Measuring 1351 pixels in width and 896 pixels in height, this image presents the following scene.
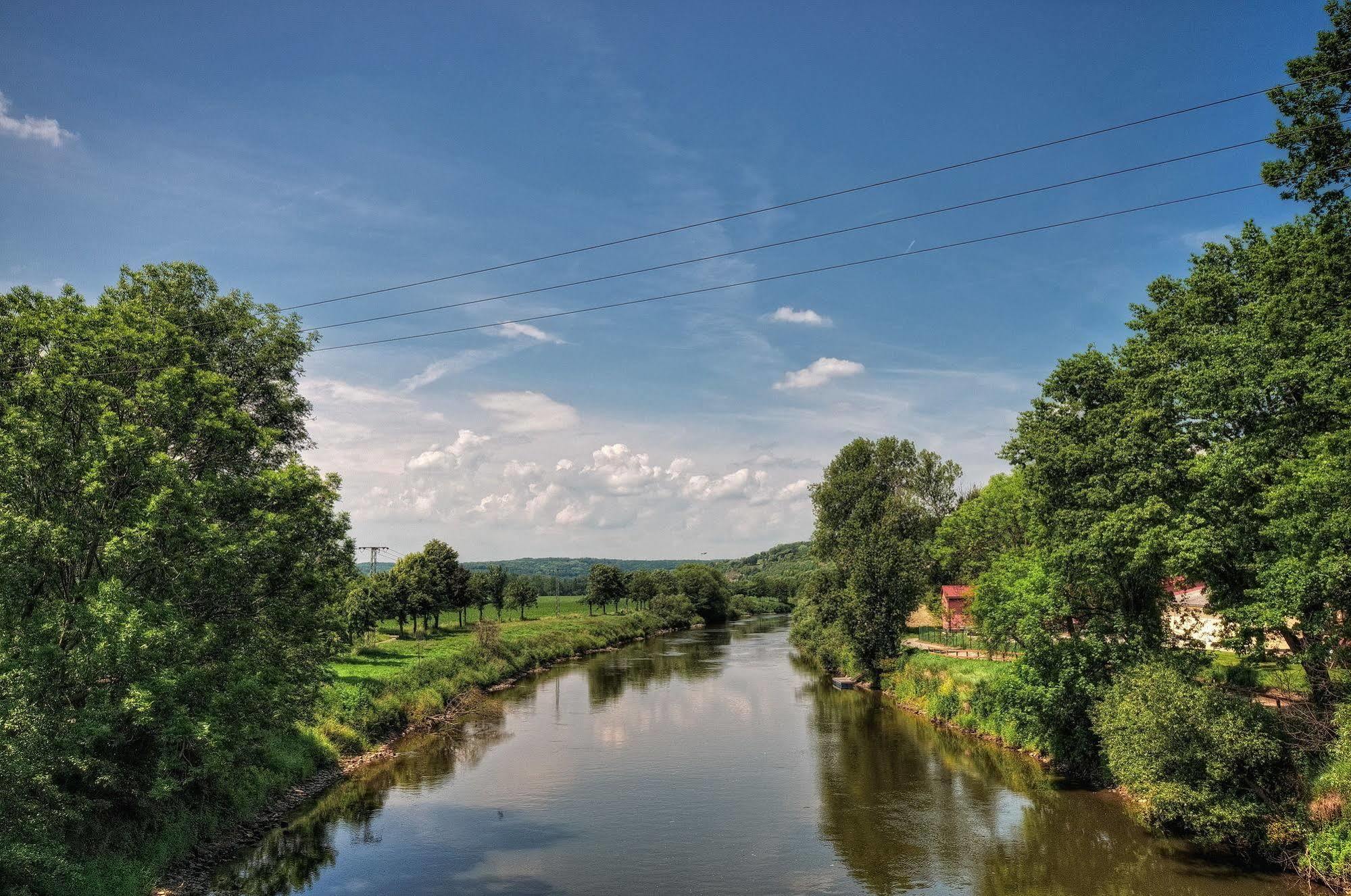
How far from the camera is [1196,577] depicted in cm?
2294

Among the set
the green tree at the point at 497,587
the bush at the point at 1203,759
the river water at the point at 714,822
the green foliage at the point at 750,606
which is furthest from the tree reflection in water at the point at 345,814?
the green foliage at the point at 750,606

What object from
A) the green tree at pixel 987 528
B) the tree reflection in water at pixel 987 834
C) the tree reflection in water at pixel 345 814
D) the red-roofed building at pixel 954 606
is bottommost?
the tree reflection in water at pixel 987 834

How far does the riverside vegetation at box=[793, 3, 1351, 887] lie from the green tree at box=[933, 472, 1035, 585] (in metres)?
9.21

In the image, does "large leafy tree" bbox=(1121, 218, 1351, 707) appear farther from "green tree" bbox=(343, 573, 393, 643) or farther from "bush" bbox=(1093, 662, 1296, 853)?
"green tree" bbox=(343, 573, 393, 643)

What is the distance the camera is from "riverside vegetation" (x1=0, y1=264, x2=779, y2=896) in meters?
16.0

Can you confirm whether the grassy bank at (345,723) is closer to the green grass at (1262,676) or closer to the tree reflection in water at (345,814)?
the tree reflection in water at (345,814)

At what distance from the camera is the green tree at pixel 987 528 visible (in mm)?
41344

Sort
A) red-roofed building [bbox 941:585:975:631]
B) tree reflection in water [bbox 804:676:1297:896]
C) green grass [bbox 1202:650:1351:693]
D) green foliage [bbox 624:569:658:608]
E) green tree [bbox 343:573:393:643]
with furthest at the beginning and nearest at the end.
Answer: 1. green foliage [bbox 624:569:658:608]
2. green tree [bbox 343:573:393:643]
3. red-roofed building [bbox 941:585:975:631]
4. green grass [bbox 1202:650:1351:693]
5. tree reflection in water [bbox 804:676:1297:896]

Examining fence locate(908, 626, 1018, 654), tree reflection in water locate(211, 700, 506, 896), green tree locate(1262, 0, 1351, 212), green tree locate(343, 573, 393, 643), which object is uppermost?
green tree locate(1262, 0, 1351, 212)

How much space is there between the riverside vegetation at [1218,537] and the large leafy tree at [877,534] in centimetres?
→ 1754

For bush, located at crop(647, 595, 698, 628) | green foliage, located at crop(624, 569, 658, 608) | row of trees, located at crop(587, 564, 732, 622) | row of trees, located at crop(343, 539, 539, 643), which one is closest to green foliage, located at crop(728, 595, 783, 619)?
row of trees, located at crop(587, 564, 732, 622)

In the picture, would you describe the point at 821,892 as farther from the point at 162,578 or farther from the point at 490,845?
the point at 162,578

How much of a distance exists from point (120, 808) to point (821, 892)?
17.9 metres

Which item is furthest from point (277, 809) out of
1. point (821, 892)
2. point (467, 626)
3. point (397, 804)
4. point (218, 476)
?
point (467, 626)
